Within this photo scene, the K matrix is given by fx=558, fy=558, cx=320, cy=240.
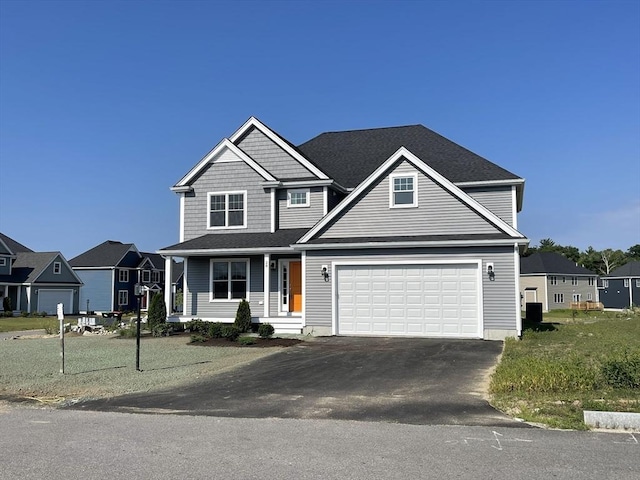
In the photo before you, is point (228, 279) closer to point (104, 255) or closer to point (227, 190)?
point (227, 190)

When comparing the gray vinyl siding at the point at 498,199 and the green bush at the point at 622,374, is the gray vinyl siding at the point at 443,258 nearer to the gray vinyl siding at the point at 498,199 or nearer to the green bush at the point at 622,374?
the gray vinyl siding at the point at 498,199

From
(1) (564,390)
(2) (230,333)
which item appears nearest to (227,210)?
(2) (230,333)

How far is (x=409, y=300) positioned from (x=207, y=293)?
8671 mm

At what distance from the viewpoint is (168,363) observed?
13430mm

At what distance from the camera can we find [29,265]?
51.4 metres

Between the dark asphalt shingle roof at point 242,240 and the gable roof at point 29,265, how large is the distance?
33641 mm

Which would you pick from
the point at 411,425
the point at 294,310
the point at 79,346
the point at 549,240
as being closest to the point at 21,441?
the point at 411,425

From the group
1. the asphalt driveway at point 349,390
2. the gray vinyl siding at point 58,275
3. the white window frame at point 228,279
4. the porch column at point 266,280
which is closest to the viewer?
the asphalt driveway at point 349,390

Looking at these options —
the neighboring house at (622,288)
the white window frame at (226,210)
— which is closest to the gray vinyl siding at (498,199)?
the white window frame at (226,210)

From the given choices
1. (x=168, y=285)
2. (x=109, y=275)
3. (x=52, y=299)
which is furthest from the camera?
(x=109, y=275)

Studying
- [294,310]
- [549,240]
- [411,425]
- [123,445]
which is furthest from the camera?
[549,240]

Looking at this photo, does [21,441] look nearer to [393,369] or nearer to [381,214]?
[393,369]

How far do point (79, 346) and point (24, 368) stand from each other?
459 centimetres

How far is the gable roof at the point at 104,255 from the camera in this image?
5716 centimetres
